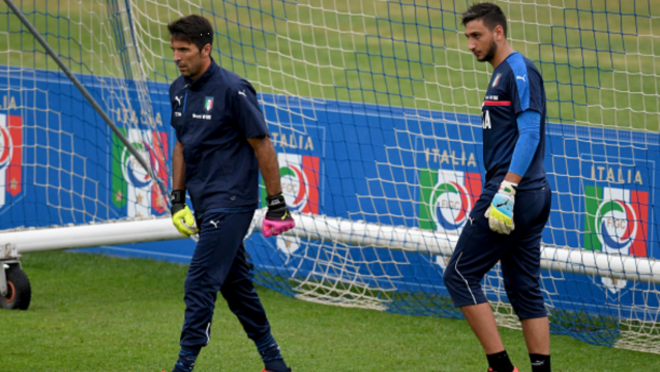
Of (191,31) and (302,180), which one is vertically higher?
(191,31)

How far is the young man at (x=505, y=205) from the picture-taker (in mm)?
3531

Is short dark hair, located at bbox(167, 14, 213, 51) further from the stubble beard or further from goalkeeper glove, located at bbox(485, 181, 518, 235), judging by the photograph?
goalkeeper glove, located at bbox(485, 181, 518, 235)

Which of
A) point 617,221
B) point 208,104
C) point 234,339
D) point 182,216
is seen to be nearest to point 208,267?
point 182,216

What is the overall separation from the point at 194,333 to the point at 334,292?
2610 mm

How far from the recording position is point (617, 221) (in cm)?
538

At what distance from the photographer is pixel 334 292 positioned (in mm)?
6270

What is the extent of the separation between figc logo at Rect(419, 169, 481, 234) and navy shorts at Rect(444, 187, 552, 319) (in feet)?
6.52

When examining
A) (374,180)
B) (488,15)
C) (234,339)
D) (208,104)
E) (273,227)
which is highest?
(488,15)

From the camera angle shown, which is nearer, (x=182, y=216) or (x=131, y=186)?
(x=182, y=216)

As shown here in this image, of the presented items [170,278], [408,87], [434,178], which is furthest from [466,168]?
[408,87]

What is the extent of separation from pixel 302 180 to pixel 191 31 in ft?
9.02

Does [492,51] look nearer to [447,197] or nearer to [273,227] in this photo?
[273,227]

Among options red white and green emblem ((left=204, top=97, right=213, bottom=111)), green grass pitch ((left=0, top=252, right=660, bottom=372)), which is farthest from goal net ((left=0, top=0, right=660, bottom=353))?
red white and green emblem ((left=204, top=97, right=213, bottom=111))

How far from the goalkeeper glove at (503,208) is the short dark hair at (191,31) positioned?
1.37 metres
